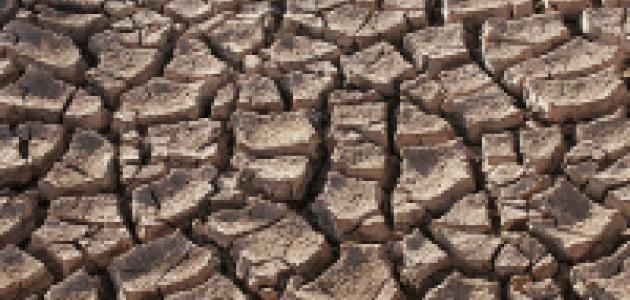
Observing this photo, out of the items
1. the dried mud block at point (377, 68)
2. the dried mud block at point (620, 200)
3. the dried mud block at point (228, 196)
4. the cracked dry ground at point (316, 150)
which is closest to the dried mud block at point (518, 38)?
the cracked dry ground at point (316, 150)

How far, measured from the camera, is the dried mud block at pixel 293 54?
2.78 metres

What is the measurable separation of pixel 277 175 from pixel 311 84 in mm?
378

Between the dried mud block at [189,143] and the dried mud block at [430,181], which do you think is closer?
the dried mud block at [430,181]

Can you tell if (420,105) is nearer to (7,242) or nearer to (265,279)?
(265,279)

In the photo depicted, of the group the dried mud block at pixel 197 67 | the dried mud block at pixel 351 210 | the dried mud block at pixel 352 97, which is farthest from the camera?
the dried mud block at pixel 197 67

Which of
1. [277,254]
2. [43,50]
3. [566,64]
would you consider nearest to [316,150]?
[277,254]

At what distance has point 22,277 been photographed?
7.40ft

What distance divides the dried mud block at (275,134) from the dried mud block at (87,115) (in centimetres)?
36

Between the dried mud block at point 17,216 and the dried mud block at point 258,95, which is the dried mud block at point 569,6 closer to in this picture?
the dried mud block at point 258,95

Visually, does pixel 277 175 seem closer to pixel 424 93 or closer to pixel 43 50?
pixel 424 93

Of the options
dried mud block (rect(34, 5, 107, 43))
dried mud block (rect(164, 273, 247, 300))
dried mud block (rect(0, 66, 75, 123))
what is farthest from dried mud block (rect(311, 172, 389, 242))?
dried mud block (rect(34, 5, 107, 43))

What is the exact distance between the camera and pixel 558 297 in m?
2.08

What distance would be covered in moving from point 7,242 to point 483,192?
3.70 feet

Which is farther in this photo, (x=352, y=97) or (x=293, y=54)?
(x=293, y=54)
